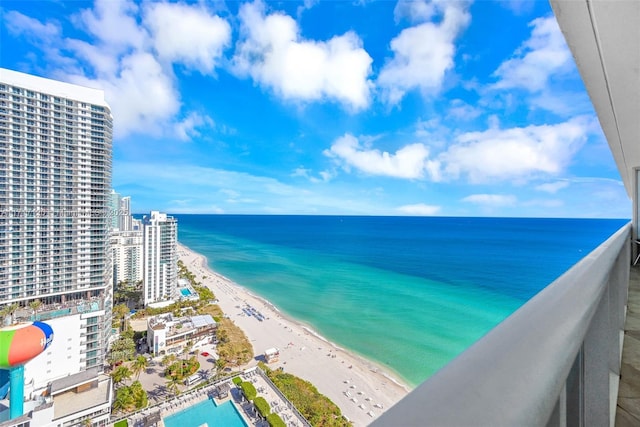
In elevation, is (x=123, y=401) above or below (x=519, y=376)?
below

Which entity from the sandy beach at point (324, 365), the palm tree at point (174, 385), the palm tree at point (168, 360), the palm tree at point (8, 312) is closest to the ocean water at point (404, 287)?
the sandy beach at point (324, 365)

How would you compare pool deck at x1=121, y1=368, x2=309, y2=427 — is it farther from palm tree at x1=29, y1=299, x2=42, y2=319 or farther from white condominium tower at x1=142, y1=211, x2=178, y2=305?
white condominium tower at x1=142, y1=211, x2=178, y2=305

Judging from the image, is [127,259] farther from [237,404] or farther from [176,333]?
[237,404]

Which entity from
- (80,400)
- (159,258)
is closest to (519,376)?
(80,400)

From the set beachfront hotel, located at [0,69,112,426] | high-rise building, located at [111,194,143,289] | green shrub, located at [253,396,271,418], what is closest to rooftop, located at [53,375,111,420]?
beachfront hotel, located at [0,69,112,426]

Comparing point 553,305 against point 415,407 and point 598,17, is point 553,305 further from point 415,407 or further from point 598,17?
point 598,17

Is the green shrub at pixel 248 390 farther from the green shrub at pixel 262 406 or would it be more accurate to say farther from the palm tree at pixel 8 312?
the palm tree at pixel 8 312
